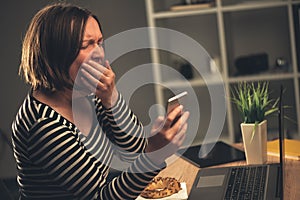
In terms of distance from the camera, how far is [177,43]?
4.02 m

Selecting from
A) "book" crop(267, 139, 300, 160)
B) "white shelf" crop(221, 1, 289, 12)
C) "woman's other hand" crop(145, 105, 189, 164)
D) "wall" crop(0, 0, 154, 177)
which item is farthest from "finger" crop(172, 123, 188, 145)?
"wall" crop(0, 0, 154, 177)

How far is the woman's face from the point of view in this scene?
183 centimetres

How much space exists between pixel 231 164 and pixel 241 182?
0.81 ft

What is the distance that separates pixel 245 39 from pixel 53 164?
247 cm

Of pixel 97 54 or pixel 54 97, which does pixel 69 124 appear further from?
pixel 97 54

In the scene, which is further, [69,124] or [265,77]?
[265,77]

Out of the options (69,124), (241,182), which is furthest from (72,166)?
(241,182)

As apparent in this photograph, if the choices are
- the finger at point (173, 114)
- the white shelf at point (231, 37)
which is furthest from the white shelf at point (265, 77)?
the finger at point (173, 114)

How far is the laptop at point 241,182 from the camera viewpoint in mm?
1705

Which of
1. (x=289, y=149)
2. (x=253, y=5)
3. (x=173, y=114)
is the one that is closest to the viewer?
(x=173, y=114)

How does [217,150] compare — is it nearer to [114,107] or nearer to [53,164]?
[114,107]

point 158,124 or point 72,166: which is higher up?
point 158,124

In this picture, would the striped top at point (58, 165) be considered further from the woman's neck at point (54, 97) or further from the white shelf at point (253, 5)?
the white shelf at point (253, 5)

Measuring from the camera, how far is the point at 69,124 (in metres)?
1.81
